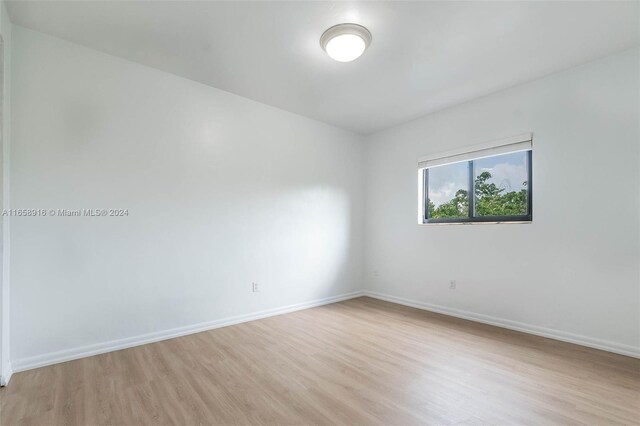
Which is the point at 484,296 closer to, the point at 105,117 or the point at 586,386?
the point at 586,386

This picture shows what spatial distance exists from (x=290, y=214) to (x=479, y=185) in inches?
98.8

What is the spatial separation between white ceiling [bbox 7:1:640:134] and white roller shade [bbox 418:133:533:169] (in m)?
0.62

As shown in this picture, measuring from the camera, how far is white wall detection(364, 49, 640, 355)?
266cm

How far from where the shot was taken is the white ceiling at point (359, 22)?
219 centimetres

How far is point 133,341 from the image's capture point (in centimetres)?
281

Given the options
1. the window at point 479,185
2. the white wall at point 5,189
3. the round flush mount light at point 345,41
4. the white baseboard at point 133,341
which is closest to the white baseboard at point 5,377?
the white wall at point 5,189

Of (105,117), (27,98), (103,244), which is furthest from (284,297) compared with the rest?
(27,98)

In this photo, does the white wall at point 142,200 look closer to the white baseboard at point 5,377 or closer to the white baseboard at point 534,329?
the white baseboard at point 5,377

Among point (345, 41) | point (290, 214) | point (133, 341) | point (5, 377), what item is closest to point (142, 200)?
point (133, 341)

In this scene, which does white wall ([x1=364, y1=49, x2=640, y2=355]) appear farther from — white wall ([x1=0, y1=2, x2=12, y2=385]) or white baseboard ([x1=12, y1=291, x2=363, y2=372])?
white wall ([x1=0, y1=2, x2=12, y2=385])

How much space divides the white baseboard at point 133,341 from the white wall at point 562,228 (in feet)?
7.18

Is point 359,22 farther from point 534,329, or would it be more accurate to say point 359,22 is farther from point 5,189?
point 534,329

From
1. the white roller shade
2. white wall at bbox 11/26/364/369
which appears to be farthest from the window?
white wall at bbox 11/26/364/369

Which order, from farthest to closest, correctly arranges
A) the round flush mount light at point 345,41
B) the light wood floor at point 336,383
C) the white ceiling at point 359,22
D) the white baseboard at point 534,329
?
the white baseboard at point 534,329
the round flush mount light at point 345,41
the white ceiling at point 359,22
the light wood floor at point 336,383
